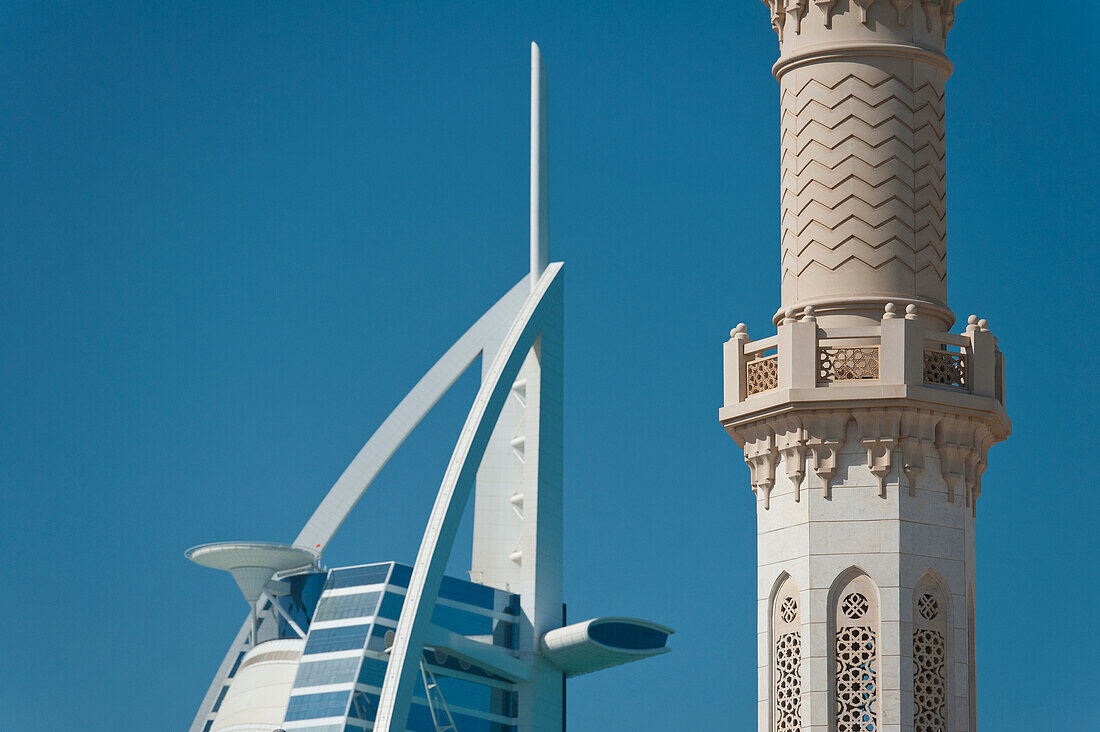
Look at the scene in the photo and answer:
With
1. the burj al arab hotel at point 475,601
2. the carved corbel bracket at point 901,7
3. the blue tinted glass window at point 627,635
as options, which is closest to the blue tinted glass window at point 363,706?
the burj al arab hotel at point 475,601

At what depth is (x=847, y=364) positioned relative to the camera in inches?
899

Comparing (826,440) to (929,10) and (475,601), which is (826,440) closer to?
(929,10)

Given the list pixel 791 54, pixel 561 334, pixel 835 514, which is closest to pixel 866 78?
pixel 791 54

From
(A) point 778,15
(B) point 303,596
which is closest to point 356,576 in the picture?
(B) point 303,596

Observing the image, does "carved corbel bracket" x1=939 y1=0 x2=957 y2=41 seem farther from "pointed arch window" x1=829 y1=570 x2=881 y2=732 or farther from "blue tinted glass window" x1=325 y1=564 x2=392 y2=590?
"blue tinted glass window" x1=325 y1=564 x2=392 y2=590

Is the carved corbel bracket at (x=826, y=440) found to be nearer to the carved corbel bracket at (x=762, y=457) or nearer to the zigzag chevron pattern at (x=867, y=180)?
the carved corbel bracket at (x=762, y=457)

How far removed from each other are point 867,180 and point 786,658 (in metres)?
5.88

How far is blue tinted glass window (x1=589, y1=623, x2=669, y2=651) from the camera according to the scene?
278 ft

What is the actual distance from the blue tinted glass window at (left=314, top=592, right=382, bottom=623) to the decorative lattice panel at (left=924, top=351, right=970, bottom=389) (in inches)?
2572

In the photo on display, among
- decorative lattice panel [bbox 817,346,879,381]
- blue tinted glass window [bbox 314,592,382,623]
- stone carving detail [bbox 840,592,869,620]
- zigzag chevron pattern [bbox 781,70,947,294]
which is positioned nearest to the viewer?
stone carving detail [bbox 840,592,869,620]

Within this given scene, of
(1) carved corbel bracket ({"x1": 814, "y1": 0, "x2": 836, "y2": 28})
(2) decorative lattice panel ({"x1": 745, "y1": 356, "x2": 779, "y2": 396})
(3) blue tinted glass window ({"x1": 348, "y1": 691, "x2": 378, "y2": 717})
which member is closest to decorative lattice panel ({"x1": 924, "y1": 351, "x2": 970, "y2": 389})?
(2) decorative lattice panel ({"x1": 745, "y1": 356, "x2": 779, "y2": 396})

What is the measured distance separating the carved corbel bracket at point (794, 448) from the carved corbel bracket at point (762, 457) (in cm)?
19

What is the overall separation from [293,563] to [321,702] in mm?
10965

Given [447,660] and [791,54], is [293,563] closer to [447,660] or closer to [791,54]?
[447,660]
